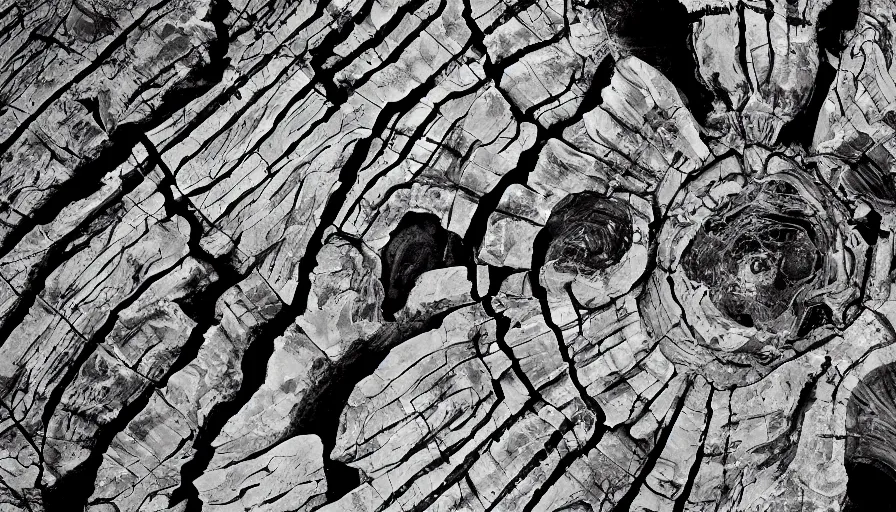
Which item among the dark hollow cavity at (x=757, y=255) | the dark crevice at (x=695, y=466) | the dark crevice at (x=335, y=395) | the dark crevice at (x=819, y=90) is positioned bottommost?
the dark crevice at (x=695, y=466)

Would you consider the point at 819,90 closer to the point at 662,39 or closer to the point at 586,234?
the point at 662,39

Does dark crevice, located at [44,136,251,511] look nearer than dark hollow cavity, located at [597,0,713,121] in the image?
Yes

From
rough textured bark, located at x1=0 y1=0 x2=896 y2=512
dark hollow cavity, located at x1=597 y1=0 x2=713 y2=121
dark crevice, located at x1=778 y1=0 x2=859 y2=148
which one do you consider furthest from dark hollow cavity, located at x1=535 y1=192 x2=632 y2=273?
dark crevice, located at x1=778 y1=0 x2=859 y2=148

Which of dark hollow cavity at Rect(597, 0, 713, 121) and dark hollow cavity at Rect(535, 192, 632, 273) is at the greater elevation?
dark hollow cavity at Rect(597, 0, 713, 121)

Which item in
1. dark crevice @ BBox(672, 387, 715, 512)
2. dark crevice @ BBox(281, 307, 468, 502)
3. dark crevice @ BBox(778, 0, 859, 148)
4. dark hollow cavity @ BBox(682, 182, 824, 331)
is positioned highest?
dark crevice @ BBox(778, 0, 859, 148)

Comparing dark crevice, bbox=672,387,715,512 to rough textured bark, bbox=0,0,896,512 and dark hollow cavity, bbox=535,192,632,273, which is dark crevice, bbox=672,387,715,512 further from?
dark hollow cavity, bbox=535,192,632,273

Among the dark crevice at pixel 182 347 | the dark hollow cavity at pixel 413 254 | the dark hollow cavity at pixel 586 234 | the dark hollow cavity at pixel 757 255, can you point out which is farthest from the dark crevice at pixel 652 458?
the dark crevice at pixel 182 347

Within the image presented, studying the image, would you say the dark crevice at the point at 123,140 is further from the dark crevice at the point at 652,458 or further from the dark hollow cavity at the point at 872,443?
the dark hollow cavity at the point at 872,443
